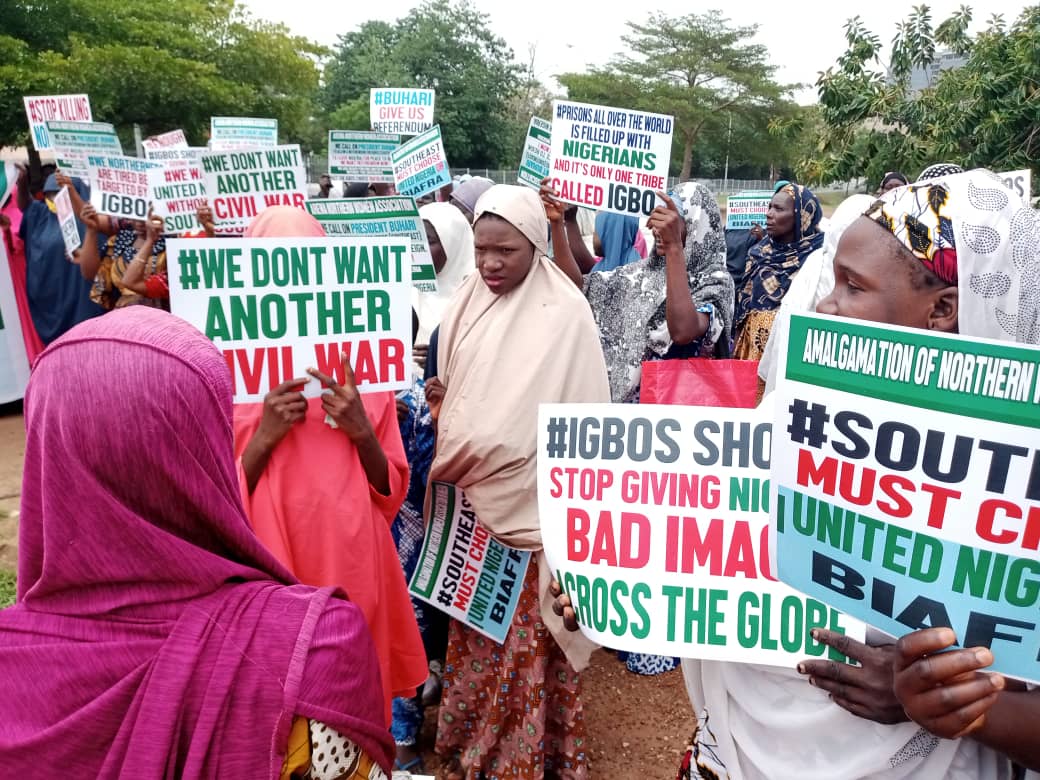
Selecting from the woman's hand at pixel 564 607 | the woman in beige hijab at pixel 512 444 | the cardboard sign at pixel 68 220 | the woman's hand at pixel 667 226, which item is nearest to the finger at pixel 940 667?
the woman's hand at pixel 564 607

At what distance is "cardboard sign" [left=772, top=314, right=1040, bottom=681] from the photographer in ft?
3.09

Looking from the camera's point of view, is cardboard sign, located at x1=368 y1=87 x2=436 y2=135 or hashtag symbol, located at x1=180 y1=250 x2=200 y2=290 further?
cardboard sign, located at x1=368 y1=87 x2=436 y2=135

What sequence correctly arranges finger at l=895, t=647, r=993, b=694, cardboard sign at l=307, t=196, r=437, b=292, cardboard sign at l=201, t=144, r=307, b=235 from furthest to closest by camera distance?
cardboard sign at l=201, t=144, r=307, b=235
cardboard sign at l=307, t=196, r=437, b=292
finger at l=895, t=647, r=993, b=694

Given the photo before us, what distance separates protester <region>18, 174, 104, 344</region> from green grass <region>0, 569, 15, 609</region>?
3.32 m

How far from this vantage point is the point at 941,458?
990 millimetres

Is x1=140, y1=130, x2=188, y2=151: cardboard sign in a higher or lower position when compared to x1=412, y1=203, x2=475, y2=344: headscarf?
higher

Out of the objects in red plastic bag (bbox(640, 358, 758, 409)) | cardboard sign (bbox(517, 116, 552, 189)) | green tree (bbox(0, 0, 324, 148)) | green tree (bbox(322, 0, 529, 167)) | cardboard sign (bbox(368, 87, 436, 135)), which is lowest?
red plastic bag (bbox(640, 358, 758, 409))

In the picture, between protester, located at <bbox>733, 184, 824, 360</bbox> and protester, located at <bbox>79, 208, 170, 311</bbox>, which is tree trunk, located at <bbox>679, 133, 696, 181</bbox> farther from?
protester, located at <bbox>79, 208, 170, 311</bbox>

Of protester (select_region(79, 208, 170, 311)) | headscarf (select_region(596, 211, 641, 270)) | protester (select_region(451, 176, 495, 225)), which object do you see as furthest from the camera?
protester (select_region(451, 176, 495, 225))

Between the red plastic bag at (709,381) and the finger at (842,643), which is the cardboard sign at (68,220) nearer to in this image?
the red plastic bag at (709,381)

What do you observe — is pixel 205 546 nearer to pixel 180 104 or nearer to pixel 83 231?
pixel 83 231

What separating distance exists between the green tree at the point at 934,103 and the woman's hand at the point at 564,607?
25.1ft

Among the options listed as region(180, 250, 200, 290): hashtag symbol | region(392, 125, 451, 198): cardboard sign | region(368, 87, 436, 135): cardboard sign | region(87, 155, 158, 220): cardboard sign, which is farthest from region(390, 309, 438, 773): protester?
region(368, 87, 436, 135): cardboard sign

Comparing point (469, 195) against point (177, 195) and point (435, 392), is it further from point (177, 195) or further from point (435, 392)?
point (435, 392)
